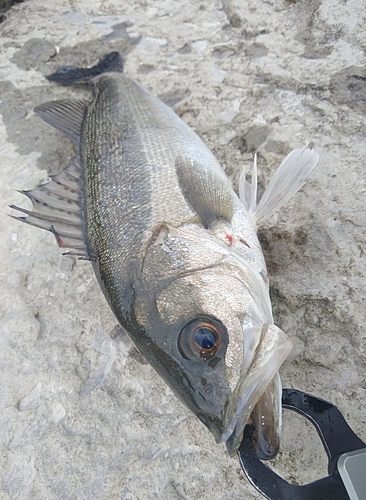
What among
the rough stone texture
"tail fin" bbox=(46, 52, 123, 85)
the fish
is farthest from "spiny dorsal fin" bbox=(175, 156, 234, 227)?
"tail fin" bbox=(46, 52, 123, 85)

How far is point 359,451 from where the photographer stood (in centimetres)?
Answer: 165

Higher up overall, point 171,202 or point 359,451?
point 171,202

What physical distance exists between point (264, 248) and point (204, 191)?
49 centimetres

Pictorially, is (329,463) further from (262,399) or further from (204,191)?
(204,191)

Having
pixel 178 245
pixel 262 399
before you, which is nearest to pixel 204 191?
pixel 178 245

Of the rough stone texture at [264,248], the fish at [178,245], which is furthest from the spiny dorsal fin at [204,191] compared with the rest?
the rough stone texture at [264,248]

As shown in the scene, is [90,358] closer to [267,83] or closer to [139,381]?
[139,381]

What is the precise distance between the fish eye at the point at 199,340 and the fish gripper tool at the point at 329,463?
0.34 meters

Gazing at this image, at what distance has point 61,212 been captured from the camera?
2.38m

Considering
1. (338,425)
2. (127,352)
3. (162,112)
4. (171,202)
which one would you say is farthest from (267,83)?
(338,425)

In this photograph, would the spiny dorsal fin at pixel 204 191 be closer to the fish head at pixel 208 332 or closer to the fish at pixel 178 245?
the fish at pixel 178 245

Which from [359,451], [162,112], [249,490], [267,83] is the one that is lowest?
[249,490]

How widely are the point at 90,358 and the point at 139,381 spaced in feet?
0.98

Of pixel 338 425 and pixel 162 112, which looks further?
pixel 162 112
